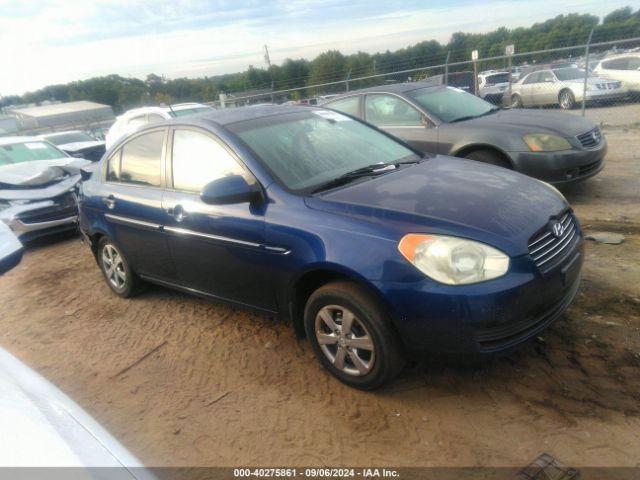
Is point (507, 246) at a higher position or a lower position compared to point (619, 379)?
higher

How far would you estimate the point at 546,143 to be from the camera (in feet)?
18.1

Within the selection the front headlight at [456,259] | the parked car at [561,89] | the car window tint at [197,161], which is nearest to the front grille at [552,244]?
the front headlight at [456,259]

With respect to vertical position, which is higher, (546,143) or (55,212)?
(546,143)

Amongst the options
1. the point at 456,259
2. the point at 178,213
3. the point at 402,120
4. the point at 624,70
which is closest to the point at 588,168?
the point at 402,120

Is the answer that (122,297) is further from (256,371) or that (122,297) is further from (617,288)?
(617,288)

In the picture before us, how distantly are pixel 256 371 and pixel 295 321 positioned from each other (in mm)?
494

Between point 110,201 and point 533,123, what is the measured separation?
15.7ft

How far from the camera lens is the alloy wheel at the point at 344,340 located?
9.04 feet

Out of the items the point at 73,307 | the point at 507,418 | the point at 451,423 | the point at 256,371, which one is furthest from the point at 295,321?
the point at 73,307

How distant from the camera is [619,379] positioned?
2.69 meters

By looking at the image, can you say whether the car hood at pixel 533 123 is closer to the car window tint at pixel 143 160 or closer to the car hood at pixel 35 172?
the car window tint at pixel 143 160

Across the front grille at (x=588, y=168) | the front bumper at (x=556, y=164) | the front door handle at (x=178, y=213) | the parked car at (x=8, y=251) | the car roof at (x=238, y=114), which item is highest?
the car roof at (x=238, y=114)

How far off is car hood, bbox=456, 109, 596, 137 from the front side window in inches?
144

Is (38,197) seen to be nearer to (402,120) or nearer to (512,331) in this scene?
(402,120)
